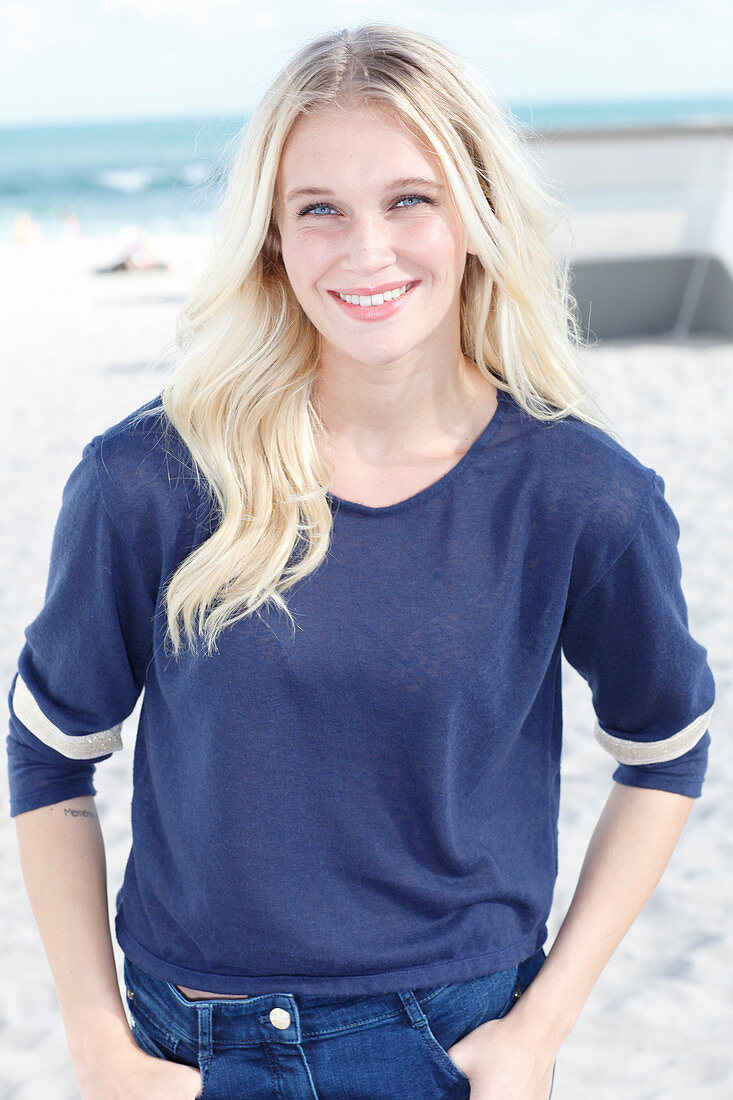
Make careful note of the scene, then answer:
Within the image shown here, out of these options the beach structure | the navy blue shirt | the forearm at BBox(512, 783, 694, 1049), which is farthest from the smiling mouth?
the beach structure

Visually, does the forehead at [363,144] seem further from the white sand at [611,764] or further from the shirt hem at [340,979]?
the shirt hem at [340,979]

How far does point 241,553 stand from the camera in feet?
4.16

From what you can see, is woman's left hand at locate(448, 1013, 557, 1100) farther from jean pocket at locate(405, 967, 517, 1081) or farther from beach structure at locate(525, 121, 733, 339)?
beach structure at locate(525, 121, 733, 339)

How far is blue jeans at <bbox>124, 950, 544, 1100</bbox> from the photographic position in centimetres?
124

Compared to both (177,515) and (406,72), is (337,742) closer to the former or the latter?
(177,515)

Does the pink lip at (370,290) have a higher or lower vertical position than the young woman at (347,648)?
higher

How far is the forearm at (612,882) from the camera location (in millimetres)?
1363

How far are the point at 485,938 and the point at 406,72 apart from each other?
3.57 feet

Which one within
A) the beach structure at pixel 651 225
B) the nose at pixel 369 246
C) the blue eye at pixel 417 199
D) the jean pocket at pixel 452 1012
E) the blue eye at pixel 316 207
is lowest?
the jean pocket at pixel 452 1012

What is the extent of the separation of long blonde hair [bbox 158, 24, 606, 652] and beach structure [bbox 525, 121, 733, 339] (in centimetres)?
775

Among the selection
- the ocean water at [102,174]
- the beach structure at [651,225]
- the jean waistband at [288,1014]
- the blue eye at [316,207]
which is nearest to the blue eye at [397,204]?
the blue eye at [316,207]

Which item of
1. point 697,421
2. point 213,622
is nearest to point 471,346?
point 213,622

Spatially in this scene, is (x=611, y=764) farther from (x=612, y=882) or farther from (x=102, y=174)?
(x=102, y=174)

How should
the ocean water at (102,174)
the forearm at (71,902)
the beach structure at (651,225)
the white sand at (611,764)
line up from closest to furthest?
1. the forearm at (71,902)
2. the white sand at (611,764)
3. the beach structure at (651,225)
4. the ocean water at (102,174)
